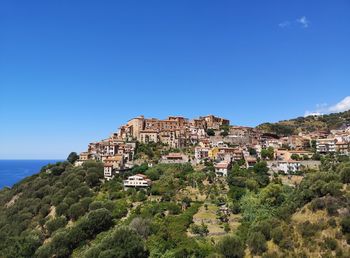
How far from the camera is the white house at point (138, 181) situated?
55394 mm

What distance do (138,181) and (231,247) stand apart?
26.8 m

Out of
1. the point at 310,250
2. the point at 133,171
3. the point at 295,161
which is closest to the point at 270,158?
the point at 295,161

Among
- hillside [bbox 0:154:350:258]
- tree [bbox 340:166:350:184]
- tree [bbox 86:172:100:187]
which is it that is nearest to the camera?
hillside [bbox 0:154:350:258]

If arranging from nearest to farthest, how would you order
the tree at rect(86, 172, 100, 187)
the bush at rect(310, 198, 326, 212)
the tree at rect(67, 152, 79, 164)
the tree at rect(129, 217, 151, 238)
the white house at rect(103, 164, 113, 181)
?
the bush at rect(310, 198, 326, 212) < the tree at rect(129, 217, 151, 238) < the tree at rect(86, 172, 100, 187) < the white house at rect(103, 164, 113, 181) < the tree at rect(67, 152, 79, 164)

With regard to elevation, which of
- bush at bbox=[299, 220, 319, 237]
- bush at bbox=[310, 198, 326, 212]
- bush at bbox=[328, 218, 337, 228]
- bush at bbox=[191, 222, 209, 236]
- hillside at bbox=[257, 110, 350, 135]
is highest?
hillside at bbox=[257, 110, 350, 135]

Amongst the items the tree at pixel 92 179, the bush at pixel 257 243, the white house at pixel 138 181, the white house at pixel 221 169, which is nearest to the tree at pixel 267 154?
the white house at pixel 221 169

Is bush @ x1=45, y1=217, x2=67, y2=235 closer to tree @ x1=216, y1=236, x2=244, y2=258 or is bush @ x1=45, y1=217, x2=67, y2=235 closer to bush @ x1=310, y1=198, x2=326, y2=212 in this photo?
tree @ x1=216, y1=236, x2=244, y2=258

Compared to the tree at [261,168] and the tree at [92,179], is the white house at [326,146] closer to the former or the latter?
the tree at [261,168]

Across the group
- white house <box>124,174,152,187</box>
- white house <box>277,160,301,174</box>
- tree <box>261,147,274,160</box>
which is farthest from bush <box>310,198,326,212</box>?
tree <box>261,147,274,160</box>

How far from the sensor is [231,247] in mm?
31719

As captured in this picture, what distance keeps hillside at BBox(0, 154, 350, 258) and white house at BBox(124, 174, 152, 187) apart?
165cm

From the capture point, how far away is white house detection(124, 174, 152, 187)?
55394mm

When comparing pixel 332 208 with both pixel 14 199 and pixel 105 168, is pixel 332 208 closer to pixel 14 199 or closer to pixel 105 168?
pixel 105 168

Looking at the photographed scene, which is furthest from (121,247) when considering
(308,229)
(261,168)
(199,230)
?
(261,168)
